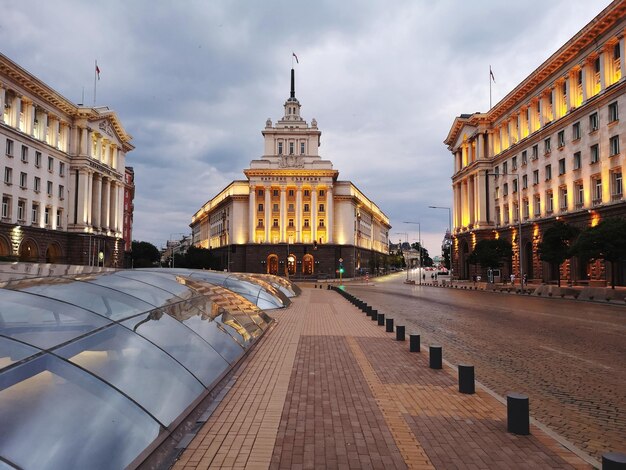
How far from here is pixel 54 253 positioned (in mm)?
64875

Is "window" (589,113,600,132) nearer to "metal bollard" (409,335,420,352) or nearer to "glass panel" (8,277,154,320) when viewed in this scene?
"metal bollard" (409,335,420,352)

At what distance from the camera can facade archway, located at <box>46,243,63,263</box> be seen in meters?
64.4

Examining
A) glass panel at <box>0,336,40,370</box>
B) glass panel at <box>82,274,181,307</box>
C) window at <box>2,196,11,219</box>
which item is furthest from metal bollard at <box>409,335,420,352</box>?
window at <box>2,196,11,219</box>

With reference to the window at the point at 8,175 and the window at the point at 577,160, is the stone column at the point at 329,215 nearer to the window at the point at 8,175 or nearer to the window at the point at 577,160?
the window at the point at 577,160

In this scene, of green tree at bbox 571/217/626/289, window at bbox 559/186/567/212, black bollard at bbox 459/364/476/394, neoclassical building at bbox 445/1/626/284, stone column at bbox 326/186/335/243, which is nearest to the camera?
black bollard at bbox 459/364/476/394

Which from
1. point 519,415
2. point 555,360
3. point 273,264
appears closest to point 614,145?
point 555,360

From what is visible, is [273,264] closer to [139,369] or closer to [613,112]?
[613,112]

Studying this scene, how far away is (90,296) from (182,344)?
7.20 feet

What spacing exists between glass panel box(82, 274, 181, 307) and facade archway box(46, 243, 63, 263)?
2335 inches

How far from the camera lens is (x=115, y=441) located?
5.48 meters

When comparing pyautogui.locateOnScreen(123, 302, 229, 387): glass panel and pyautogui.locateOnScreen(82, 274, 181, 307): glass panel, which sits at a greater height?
pyautogui.locateOnScreen(82, 274, 181, 307): glass panel

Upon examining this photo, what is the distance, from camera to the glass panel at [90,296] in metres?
8.90

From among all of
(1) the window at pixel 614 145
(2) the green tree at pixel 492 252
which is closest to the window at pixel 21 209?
(2) the green tree at pixel 492 252

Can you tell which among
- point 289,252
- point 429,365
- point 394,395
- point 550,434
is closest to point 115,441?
point 394,395
